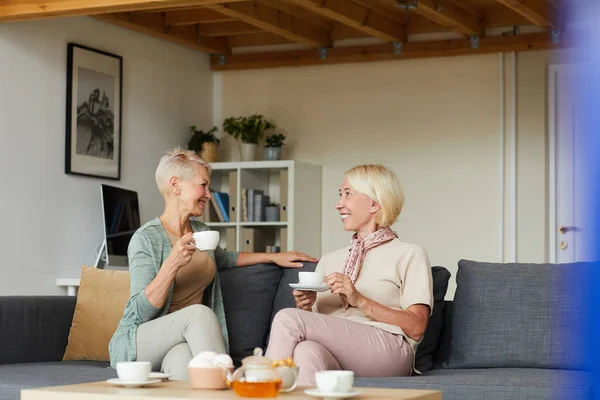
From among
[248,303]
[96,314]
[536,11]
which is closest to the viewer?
[248,303]

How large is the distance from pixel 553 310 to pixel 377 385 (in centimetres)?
75

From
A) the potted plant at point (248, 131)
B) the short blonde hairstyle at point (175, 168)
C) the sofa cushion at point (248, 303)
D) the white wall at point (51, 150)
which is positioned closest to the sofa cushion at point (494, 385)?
the sofa cushion at point (248, 303)

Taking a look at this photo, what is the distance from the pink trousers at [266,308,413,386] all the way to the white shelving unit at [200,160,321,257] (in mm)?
3688

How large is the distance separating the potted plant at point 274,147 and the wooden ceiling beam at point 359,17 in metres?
1.06

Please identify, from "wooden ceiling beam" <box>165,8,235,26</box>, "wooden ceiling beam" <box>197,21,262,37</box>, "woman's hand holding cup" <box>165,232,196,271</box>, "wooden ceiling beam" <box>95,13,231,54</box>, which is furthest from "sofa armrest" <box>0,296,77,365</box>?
"wooden ceiling beam" <box>197,21,262,37</box>

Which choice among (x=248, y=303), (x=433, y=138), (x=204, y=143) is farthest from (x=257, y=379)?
(x=204, y=143)

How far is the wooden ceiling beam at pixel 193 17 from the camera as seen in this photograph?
6270mm

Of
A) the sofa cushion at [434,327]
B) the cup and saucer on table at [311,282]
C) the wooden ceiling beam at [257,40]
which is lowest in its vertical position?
the sofa cushion at [434,327]

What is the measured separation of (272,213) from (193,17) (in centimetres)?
148

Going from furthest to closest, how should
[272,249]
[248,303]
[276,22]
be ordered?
[272,249], [276,22], [248,303]

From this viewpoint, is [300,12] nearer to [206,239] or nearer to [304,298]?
[304,298]

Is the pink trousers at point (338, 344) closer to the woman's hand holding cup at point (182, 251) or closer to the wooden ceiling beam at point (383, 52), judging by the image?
the woman's hand holding cup at point (182, 251)

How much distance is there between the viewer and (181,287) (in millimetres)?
3111

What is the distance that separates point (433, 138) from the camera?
6520mm
